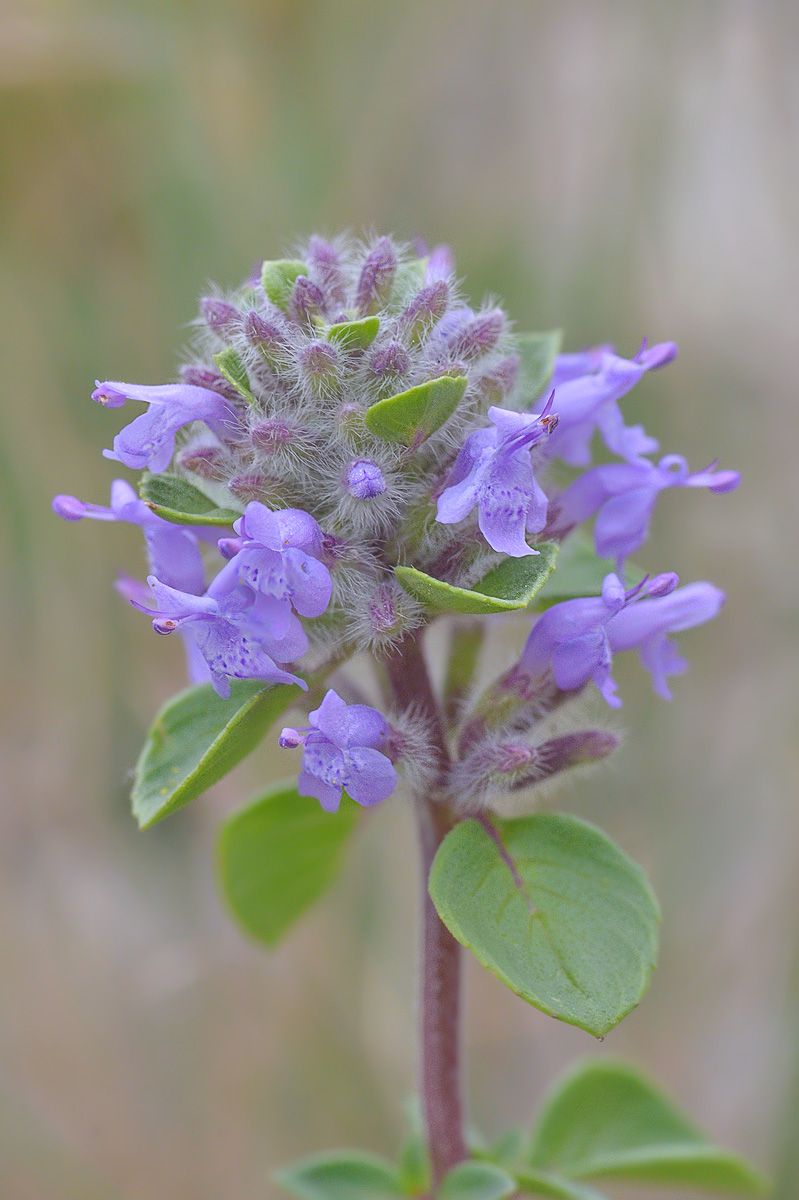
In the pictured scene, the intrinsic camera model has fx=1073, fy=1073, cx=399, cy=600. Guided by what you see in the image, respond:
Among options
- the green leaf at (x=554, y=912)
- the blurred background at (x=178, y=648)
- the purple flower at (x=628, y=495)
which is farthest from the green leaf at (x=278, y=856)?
the blurred background at (x=178, y=648)

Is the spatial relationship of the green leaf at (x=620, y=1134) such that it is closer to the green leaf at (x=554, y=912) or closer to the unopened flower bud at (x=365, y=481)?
the green leaf at (x=554, y=912)

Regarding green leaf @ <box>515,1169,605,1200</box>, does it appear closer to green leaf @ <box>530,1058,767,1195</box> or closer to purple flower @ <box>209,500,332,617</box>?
green leaf @ <box>530,1058,767,1195</box>

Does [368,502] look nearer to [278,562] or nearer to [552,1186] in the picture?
[278,562]

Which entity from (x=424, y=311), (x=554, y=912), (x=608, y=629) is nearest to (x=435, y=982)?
(x=554, y=912)

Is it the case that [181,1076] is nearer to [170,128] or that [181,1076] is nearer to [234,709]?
[234,709]

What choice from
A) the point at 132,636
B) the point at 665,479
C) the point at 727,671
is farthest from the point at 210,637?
the point at 727,671

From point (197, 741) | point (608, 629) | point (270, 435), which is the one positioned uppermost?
point (270, 435)
